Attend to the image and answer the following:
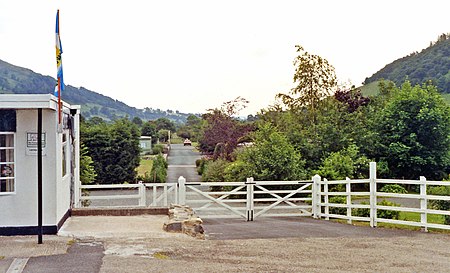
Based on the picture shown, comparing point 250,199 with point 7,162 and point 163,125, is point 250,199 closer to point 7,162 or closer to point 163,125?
point 7,162

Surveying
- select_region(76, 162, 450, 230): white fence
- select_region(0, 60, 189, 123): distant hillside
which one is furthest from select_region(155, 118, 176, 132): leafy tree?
select_region(76, 162, 450, 230): white fence

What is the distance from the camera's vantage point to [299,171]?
2892cm

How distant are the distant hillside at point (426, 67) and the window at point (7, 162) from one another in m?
59.0

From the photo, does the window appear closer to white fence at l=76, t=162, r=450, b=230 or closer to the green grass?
white fence at l=76, t=162, r=450, b=230

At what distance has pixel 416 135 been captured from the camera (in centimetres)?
3291

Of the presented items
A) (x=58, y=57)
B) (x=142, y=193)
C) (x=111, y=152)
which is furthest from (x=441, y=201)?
(x=111, y=152)

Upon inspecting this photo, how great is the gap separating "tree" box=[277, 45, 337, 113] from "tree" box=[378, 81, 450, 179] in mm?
3720

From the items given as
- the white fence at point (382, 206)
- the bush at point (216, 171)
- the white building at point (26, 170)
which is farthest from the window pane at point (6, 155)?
the bush at point (216, 171)

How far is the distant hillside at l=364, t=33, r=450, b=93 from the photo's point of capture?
2758 inches

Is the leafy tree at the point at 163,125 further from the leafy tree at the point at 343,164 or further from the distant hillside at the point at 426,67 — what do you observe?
the leafy tree at the point at 343,164

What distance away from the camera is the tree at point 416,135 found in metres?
32.7

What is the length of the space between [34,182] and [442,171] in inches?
1037

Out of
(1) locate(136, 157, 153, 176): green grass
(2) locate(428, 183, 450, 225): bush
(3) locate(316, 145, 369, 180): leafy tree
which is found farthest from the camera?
(1) locate(136, 157, 153, 176): green grass

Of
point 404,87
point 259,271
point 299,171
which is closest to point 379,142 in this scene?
point 404,87
